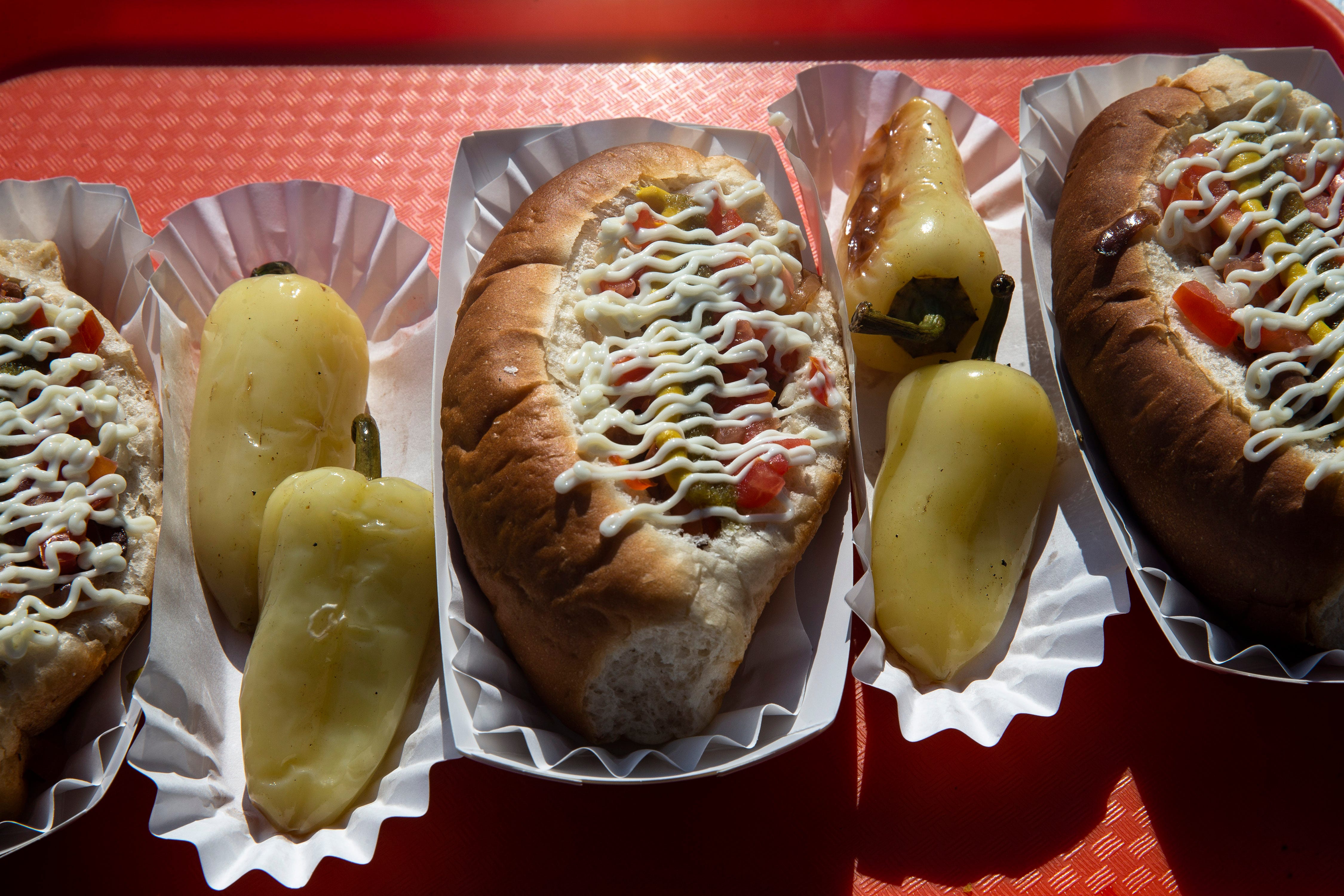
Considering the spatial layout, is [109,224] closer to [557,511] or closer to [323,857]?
[557,511]

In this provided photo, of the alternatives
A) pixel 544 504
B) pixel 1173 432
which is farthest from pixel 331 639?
pixel 1173 432

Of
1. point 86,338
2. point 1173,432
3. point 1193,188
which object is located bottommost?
point 1173,432

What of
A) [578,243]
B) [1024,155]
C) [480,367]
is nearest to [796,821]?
[480,367]

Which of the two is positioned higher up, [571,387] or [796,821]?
[571,387]

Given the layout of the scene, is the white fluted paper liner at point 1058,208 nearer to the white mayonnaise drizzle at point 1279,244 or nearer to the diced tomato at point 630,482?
the white mayonnaise drizzle at point 1279,244


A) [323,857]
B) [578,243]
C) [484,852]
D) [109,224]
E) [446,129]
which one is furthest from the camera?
[446,129]

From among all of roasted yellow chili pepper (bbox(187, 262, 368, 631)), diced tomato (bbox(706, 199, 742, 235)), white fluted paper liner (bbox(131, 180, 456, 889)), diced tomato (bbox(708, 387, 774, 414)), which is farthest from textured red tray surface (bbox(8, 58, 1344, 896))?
diced tomato (bbox(706, 199, 742, 235))

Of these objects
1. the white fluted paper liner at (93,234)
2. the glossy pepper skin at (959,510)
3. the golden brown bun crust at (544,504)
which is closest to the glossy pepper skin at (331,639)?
the golden brown bun crust at (544,504)

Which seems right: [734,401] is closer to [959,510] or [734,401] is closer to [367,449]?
[959,510]
